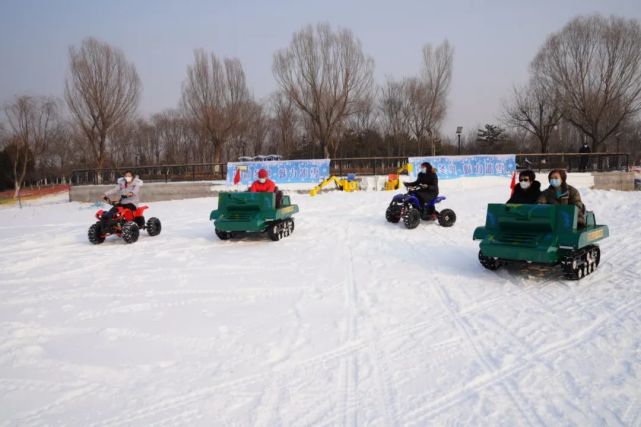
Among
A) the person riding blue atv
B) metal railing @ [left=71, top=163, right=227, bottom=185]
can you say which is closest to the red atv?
the person riding blue atv

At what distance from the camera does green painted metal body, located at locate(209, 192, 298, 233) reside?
9.27 metres

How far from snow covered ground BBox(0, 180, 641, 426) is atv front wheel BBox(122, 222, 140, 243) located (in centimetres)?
90

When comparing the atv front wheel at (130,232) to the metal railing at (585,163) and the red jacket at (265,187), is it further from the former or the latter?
the metal railing at (585,163)

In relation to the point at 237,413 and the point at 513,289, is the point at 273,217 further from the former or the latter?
the point at 237,413

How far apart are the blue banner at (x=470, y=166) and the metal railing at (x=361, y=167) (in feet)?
2.65

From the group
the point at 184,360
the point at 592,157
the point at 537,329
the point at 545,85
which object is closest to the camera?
the point at 184,360

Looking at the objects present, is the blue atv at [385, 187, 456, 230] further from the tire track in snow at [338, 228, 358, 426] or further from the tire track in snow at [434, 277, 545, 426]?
the tire track in snow at [338, 228, 358, 426]

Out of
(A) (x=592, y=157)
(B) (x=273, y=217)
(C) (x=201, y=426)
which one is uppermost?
(A) (x=592, y=157)

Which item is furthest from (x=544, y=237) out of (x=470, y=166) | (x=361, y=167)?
(x=361, y=167)

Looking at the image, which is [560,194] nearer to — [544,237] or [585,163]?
[544,237]

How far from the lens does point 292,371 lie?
148 inches

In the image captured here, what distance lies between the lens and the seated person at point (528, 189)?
7000 millimetres

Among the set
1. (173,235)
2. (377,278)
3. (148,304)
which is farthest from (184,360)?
(173,235)

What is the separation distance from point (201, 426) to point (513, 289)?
Result: 173 inches
